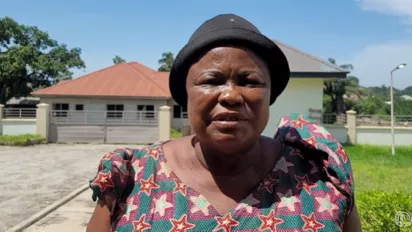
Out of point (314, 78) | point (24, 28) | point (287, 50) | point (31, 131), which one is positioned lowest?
point (31, 131)

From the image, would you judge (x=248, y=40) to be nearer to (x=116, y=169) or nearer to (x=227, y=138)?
(x=227, y=138)

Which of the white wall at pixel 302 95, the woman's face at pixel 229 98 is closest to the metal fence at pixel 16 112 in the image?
the white wall at pixel 302 95

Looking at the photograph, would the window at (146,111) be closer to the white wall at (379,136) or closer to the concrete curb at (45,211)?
the white wall at (379,136)

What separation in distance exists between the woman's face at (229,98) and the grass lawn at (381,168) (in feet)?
22.5

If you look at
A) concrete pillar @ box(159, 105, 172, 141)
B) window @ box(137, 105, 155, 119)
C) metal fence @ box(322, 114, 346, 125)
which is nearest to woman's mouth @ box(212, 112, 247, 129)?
concrete pillar @ box(159, 105, 172, 141)

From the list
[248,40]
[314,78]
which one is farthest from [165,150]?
[314,78]

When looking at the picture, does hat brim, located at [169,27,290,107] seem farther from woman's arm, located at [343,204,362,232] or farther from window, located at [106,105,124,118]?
window, located at [106,105,124,118]

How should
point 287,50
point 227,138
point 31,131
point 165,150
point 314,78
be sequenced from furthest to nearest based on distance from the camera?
point 31,131
point 287,50
point 314,78
point 165,150
point 227,138

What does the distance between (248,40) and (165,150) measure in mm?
466

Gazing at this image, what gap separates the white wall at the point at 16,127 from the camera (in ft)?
65.1

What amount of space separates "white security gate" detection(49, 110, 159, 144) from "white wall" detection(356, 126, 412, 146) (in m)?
9.71

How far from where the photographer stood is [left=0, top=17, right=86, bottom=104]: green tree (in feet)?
93.1

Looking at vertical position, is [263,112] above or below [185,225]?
above

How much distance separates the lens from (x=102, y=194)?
1184 mm
